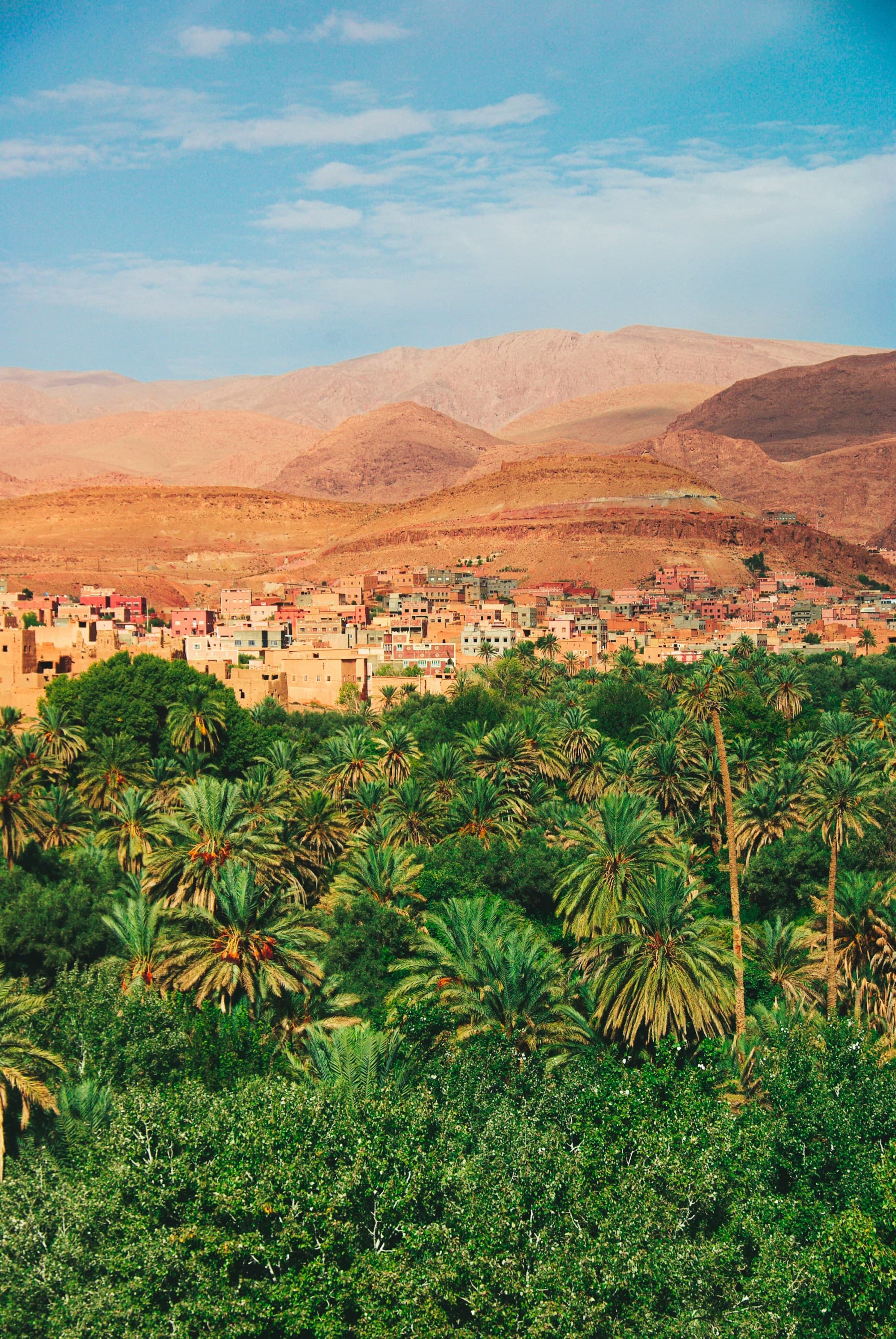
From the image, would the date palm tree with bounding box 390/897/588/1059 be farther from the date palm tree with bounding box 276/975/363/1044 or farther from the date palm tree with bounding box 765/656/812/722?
the date palm tree with bounding box 765/656/812/722

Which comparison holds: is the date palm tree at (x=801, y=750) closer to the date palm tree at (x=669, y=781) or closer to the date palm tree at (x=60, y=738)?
the date palm tree at (x=669, y=781)

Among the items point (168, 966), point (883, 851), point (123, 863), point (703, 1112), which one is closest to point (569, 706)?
point (883, 851)

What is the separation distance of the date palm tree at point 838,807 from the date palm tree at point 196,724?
22745 millimetres

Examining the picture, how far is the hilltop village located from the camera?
67875 millimetres

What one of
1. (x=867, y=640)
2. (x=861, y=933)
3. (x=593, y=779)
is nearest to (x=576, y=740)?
(x=593, y=779)

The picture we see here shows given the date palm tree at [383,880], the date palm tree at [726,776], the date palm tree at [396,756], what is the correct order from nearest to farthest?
the date palm tree at [726,776], the date palm tree at [383,880], the date palm tree at [396,756]

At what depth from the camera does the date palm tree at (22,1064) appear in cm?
1709

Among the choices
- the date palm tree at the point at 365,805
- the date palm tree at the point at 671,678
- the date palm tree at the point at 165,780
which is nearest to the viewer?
the date palm tree at the point at 365,805

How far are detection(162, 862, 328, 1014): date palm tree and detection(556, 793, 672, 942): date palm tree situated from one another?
5.59m

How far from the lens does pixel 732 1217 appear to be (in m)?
14.5

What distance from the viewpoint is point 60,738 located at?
44.2 meters

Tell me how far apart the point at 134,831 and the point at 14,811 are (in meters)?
3.23

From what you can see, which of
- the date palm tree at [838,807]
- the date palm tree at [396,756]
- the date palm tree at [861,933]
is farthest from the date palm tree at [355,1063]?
the date palm tree at [396,756]

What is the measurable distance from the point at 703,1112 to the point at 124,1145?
703 cm
